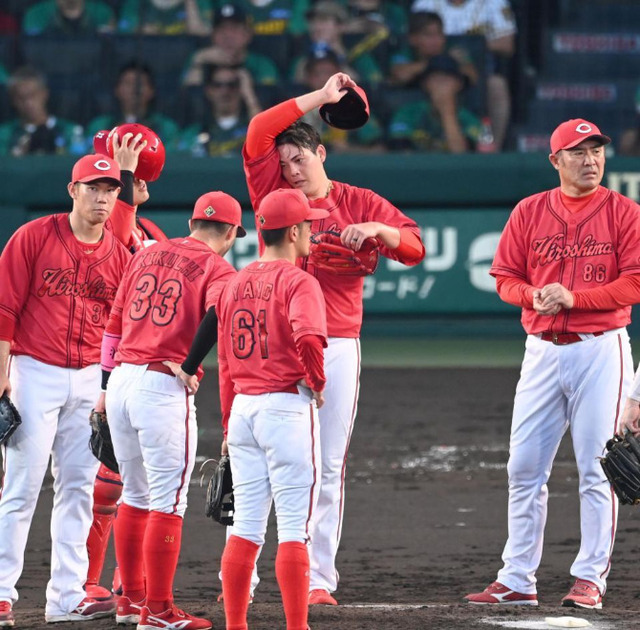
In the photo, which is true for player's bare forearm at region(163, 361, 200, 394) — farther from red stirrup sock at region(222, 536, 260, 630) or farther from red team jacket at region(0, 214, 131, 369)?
red stirrup sock at region(222, 536, 260, 630)

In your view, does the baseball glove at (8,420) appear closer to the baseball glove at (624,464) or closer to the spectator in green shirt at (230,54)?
the baseball glove at (624,464)

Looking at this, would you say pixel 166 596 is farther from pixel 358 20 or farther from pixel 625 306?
pixel 358 20

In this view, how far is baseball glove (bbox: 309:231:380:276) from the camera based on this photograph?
580cm

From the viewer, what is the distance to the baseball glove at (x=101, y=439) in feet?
17.9

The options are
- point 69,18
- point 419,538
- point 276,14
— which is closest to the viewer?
point 419,538

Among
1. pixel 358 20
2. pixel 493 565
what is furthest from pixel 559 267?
pixel 358 20

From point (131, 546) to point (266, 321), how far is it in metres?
1.24

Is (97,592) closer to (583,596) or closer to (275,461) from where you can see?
(275,461)

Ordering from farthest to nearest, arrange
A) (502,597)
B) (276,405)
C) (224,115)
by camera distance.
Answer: (224,115) < (502,597) < (276,405)

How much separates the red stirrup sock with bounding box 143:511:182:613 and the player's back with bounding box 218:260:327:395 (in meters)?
0.70

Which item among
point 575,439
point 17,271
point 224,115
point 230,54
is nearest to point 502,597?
point 575,439

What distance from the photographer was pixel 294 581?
15.5ft

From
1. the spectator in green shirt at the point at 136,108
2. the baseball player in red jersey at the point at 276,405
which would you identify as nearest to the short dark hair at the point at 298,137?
the baseball player in red jersey at the point at 276,405

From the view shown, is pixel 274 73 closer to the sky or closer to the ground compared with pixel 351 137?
closer to the sky
